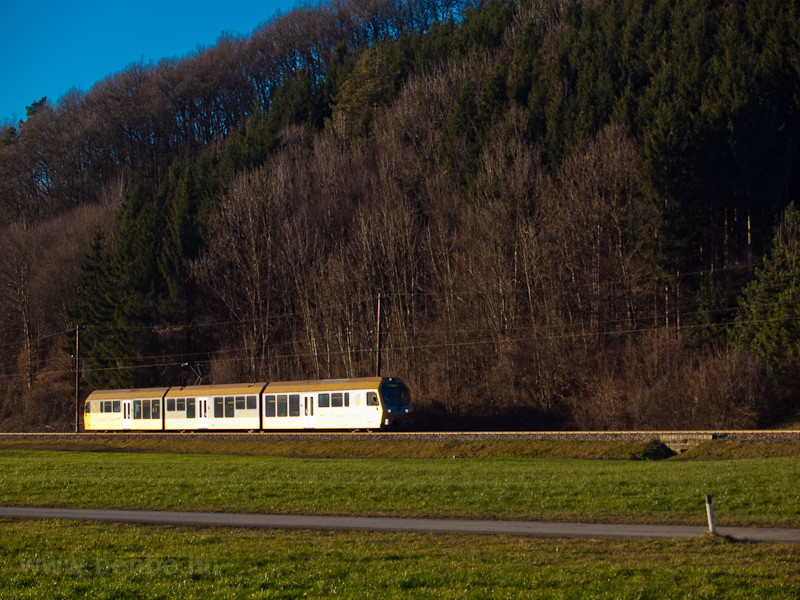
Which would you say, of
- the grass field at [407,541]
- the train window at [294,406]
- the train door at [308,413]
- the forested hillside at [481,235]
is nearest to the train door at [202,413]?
the train window at [294,406]

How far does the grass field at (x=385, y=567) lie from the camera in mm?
7566

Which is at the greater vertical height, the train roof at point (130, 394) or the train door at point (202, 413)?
the train roof at point (130, 394)

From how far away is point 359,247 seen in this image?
5269 cm

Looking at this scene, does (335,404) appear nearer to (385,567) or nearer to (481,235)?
(481,235)

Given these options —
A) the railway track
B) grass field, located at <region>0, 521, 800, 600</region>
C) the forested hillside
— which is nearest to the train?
the railway track

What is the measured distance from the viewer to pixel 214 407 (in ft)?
131

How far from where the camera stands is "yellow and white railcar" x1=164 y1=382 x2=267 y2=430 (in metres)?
Result: 38.4

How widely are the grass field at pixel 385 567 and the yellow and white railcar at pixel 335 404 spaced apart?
22547mm

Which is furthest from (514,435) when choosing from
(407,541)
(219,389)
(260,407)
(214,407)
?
(407,541)

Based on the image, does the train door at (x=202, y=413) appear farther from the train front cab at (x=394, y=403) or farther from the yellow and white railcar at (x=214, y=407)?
the train front cab at (x=394, y=403)

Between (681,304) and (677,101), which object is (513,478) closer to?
(681,304)

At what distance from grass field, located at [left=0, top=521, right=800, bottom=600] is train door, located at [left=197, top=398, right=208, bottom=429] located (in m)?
29.6

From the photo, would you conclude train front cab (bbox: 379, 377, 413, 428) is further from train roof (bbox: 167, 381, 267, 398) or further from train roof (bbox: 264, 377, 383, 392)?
train roof (bbox: 167, 381, 267, 398)

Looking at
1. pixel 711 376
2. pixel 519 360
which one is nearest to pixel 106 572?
pixel 711 376
